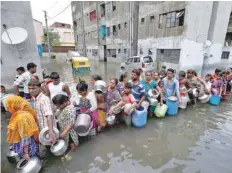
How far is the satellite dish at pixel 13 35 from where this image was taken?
221 inches

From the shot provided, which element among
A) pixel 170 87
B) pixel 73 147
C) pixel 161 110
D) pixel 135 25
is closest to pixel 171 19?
pixel 135 25

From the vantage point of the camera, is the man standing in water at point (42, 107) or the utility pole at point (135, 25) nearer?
the man standing in water at point (42, 107)

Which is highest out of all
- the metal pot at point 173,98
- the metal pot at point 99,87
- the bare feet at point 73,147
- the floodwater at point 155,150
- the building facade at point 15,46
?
the building facade at point 15,46

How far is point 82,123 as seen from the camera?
9.66 ft

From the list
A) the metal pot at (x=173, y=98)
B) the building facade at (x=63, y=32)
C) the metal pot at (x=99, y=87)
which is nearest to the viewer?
the metal pot at (x=99, y=87)

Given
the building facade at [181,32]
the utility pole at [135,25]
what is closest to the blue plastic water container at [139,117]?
the building facade at [181,32]

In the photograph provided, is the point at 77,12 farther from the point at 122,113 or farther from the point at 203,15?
the point at 122,113

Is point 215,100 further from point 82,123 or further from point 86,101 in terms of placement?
point 82,123

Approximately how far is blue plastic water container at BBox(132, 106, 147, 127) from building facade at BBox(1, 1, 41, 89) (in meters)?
5.83

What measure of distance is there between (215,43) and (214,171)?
1479 centimetres

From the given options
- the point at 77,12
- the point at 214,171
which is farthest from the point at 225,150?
the point at 77,12

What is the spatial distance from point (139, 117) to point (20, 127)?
264 centimetres

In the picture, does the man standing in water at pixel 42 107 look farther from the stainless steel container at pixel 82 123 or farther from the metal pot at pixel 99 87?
the metal pot at pixel 99 87

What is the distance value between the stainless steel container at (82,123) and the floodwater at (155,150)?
18.8 inches
